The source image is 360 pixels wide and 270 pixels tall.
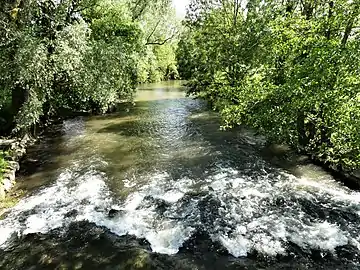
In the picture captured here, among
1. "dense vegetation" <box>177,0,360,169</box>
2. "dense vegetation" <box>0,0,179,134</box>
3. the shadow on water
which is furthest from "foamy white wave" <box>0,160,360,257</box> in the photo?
"dense vegetation" <box>0,0,179,134</box>

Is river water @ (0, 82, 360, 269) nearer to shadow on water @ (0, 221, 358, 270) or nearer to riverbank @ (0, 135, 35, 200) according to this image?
shadow on water @ (0, 221, 358, 270)

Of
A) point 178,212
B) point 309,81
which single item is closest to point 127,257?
point 178,212

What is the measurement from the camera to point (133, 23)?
24812 millimetres

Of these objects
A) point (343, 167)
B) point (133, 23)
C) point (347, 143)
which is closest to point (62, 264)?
point (347, 143)

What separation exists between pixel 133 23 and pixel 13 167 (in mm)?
16537

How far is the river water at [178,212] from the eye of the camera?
268 inches

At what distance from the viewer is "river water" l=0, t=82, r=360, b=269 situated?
681 cm

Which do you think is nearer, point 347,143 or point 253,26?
point 347,143

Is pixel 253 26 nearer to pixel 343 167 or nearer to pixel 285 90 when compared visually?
pixel 285 90

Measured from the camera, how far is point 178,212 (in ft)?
28.7

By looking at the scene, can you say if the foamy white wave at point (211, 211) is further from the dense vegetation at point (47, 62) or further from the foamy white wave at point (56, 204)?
the dense vegetation at point (47, 62)

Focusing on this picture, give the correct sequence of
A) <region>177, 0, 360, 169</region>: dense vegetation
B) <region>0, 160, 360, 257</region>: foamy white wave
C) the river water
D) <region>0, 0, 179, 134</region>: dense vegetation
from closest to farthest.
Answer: the river water → <region>0, 160, 360, 257</region>: foamy white wave → <region>177, 0, 360, 169</region>: dense vegetation → <region>0, 0, 179, 134</region>: dense vegetation

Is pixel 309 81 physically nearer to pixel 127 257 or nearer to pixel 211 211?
pixel 211 211

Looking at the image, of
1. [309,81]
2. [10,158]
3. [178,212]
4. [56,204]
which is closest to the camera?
[178,212]
